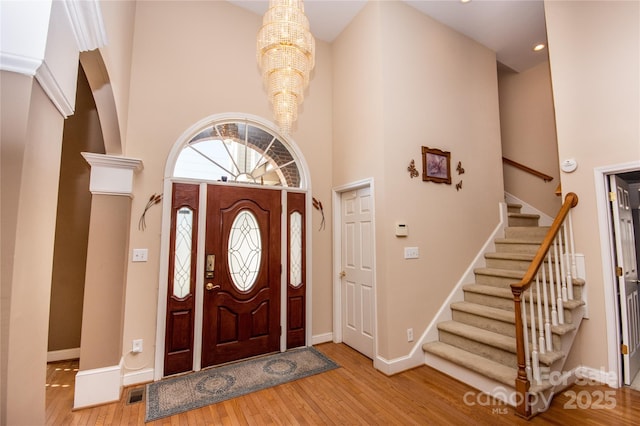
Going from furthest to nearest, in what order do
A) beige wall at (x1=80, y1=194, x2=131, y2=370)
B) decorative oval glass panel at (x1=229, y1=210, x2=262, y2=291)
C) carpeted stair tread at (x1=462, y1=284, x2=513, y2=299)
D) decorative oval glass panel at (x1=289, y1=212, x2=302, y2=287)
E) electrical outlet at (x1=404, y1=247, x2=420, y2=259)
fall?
decorative oval glass panel at (x1=289, y1=212, x2=302, y2=287), decorative oval glass panel at (x1=229, y1=210, x2=262, y2=291), electrical outlet at (x1=404, y1=247, x2=420, y2=259), carpeted stair tread at (x1=462, y1=284, x2=513, y2=299), beige wall at (x1=80, y1=194, x2=131, y2=370)

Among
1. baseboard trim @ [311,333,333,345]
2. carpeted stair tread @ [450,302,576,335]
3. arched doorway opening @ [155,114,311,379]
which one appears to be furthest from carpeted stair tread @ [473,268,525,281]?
arched doorway opening @ [155,114,311,379]

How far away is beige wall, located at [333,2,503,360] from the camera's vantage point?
3.22 metres

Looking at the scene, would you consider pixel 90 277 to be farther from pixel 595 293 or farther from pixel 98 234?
pixel 595 293

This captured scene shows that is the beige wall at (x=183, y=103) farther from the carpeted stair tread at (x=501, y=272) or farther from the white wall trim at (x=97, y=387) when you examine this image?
the carpeted stair tread at (x=501, y=272)

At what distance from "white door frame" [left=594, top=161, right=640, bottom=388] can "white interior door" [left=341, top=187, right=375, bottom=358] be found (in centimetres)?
221

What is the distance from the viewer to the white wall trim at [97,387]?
2.44 metres

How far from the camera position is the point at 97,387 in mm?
2504

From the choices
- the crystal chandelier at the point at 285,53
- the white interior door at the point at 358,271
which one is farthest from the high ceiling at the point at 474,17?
the white interior door at the point at 358,271

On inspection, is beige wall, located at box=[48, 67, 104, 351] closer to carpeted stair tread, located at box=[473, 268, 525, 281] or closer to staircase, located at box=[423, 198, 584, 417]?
staircase, located at box=[423, 198, 584, 417]

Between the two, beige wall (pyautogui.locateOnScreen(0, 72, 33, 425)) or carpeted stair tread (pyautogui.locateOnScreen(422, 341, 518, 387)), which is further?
carpeted stair tread (pyautogui.locateOnScreen(422, 341, 518, 387))

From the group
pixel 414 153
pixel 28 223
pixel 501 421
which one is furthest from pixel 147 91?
pixel 501 421

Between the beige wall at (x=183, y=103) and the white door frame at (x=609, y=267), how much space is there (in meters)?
2.91

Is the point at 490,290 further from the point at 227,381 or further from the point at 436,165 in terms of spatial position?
the point at 227,381

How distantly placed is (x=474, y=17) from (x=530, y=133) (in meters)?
2.38
